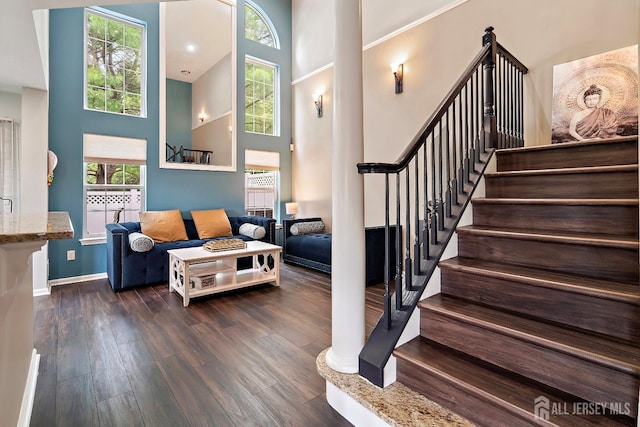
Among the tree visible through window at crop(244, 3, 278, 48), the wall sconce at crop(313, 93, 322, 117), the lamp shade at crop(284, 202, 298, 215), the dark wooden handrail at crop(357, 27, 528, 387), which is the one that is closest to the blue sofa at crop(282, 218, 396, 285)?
the lamp shade at crop(284, 202, 298, 215)

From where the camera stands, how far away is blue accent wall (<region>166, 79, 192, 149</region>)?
489 centimetres

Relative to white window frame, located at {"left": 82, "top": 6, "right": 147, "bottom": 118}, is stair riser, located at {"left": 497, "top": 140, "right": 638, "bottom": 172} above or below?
below

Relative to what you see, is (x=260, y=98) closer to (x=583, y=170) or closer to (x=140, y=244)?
(x=140, y=244)

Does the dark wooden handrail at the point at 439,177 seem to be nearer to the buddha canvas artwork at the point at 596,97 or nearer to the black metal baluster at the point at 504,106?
the black metal baluster at the point at 504,106

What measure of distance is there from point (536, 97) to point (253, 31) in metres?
4.87

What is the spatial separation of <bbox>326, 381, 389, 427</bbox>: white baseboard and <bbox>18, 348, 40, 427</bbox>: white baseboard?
1.44m

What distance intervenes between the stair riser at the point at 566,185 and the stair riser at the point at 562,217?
0.25 metres

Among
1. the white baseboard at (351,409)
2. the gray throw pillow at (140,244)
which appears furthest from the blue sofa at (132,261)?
the white baseboard at (351,409)

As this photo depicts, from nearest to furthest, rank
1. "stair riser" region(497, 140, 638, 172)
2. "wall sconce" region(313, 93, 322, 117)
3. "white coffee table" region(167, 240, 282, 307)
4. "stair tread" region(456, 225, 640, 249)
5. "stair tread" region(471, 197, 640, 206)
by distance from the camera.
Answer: "stair tread" region(456, 225, 640, 249) → "stair tread" region(471, 197, 640, 206) → "stair riser" region(497, 140, 638, 172) → "white coffee table" region(167, 240, 282, 307) → "wall sconce" region(313, 93, 322, 117)

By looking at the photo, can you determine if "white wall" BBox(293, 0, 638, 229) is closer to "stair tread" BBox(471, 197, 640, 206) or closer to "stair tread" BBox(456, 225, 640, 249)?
"stair tread" BBox(471, 197, 640, 206)

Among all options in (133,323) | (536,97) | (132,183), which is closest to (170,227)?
(132,183)

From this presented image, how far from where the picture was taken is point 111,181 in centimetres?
443

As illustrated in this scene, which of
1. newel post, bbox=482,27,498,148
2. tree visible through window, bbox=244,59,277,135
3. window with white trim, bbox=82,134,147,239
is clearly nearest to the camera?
newel post, bbox=482,27,498,148

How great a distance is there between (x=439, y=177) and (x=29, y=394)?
2.67m
